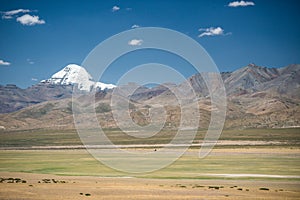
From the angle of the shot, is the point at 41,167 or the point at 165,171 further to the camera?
the point at 41,167

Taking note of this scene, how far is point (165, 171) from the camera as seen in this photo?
68.9 meters

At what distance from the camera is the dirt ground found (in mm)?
41250

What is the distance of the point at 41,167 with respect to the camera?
252 ft

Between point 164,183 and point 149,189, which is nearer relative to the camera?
point 149,189

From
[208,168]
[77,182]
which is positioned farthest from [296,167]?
[77,182]

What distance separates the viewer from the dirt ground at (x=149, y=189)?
41250 mm

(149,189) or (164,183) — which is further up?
(164,183)

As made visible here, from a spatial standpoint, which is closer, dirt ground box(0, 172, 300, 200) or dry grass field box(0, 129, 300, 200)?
dirt ground box(0, 172, 300, 200)

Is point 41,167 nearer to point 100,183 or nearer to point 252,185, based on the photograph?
point 100,183

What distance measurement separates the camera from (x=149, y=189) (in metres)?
46.7

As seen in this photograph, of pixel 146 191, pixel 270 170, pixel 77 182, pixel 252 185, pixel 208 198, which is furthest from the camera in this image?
pixel 270 170

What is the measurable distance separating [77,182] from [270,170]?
96.6ft

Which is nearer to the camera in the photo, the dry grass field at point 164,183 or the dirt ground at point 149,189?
the dirt ground at point 149,189

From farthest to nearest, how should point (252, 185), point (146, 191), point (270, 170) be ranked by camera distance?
point (270, 170)
point (252, 185)
point (146, 191)
